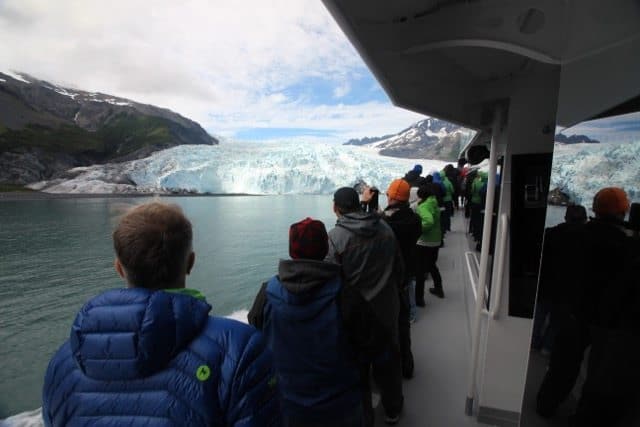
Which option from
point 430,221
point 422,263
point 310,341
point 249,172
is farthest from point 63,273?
point 249,172

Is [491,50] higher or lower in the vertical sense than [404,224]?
higher

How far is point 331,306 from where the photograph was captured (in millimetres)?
987

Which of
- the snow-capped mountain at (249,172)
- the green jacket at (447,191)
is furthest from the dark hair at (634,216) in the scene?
the snow-capped mountain at (249,172)

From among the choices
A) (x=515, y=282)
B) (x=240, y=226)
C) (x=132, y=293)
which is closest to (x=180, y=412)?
(x=132, y=293)

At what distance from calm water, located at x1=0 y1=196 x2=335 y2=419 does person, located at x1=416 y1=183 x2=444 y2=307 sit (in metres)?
1.98

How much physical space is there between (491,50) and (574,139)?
837mm

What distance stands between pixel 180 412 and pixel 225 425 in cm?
9

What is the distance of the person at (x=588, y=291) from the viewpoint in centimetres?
61

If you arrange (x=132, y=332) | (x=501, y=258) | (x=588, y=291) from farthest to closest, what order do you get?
1. (x=501, y=258)
2. (x=588, y=291)
3. (x=132, y=332)

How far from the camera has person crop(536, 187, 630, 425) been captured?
2.00 ft

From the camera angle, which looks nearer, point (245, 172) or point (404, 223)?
point (404, 223)

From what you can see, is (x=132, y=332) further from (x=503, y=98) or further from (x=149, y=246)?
(x=503, y=98)

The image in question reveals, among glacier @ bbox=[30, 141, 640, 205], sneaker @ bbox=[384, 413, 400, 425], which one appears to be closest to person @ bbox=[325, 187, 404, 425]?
sneaker @ bbox=[384, 413, 400, 425]

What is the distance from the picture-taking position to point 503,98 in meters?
1.62
